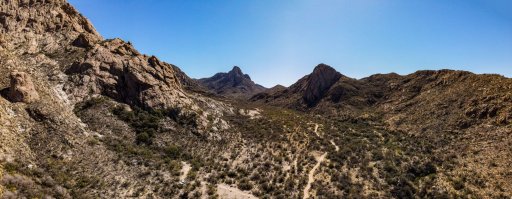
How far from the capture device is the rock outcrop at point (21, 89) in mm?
41750

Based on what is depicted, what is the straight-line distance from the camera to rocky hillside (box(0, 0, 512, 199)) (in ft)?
123

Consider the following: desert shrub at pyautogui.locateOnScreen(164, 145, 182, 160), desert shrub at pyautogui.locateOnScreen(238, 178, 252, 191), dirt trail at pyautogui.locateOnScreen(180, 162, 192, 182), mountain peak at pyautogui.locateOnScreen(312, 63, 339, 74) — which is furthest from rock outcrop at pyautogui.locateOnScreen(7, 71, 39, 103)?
mountain peak at pyautogui.locateOnScreen(312, 63, 339, 74)

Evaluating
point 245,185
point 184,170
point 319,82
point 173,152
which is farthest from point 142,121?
point 319,82

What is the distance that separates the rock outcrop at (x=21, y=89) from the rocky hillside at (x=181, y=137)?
0.13 metres

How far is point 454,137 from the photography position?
56406 millimetres

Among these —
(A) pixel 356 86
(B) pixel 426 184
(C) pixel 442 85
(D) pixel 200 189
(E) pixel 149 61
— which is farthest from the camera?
(A) pixel 356 86

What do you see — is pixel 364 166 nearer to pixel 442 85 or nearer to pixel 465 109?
pixel 465 109

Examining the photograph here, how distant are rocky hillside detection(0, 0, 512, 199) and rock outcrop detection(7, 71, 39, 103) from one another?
133 mm

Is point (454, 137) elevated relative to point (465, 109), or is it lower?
lower

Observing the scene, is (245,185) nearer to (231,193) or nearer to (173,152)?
(231,193)

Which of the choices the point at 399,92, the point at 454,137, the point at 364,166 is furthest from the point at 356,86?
the point at 364,166

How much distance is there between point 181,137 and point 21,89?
Answer: 21.3 metres

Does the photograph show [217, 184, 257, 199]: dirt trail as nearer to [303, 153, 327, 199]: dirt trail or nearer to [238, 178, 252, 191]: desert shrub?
[238, 178, 252, 191]: desert shrub

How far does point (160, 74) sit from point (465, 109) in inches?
2243
